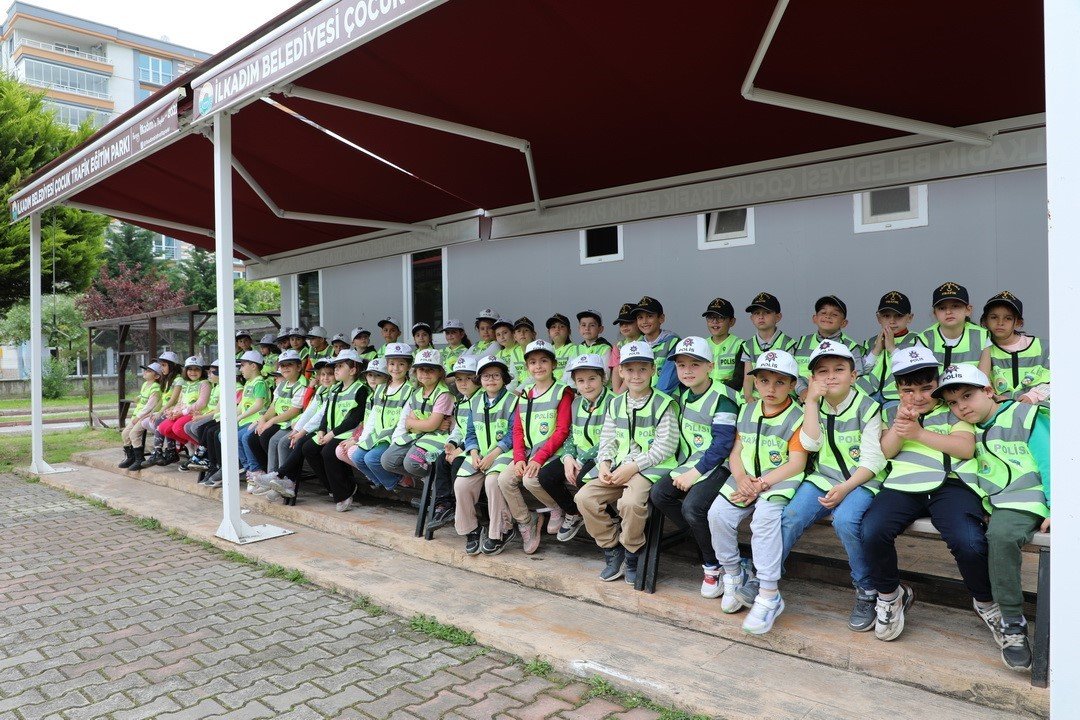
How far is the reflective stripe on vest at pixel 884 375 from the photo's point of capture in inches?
186

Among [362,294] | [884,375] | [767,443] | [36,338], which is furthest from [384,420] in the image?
[36,338]

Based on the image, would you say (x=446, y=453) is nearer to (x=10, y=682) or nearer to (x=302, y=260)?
(x=10, y=682)

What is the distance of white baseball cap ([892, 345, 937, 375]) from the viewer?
3.32 meters

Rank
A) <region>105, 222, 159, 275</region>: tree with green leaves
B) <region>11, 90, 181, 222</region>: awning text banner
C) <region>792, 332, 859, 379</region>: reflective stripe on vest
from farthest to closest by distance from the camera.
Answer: <region>105, 222, 159, 275</region>: tree with green leaves → <region>11, 90, 181, 222</region>: awning text banner → <region>792, 332, 859, 379</region>: reflective stripe on vest

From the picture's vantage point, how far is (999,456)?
3172 mm

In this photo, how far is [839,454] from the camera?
11.9 feet

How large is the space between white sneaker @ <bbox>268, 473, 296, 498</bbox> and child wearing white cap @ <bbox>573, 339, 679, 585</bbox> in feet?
11.0

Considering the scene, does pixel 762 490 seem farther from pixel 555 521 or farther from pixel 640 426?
pixel 555 521

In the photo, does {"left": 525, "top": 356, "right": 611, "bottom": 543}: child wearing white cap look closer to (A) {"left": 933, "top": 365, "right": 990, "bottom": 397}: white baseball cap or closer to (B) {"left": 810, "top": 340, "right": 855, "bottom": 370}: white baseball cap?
(B) {"left": 810, "top": 340, "right": 855, "bottom": 370}: white baseball cap

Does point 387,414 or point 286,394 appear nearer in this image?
point 387,414

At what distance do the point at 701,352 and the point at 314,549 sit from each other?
3.29 m

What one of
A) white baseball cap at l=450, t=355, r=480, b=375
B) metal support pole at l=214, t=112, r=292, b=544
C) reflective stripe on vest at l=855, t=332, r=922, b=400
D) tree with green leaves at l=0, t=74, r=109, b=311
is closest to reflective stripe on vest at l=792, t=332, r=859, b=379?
reflective stripe on vest at l=855, t=332, r=922, b=400

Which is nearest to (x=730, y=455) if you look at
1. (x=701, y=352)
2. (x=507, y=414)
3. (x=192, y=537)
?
(x=701, y=352)

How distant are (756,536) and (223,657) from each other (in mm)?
2752
